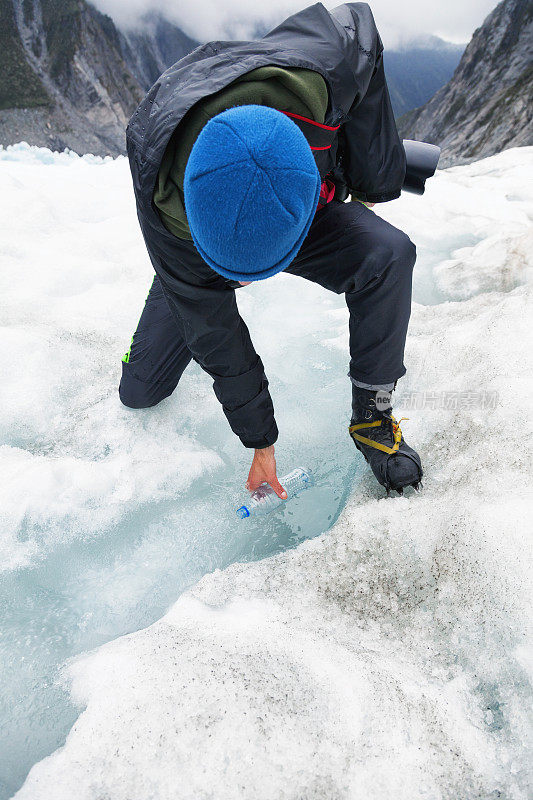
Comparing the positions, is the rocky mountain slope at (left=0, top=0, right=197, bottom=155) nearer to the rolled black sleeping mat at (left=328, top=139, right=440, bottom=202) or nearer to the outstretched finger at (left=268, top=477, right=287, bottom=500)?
the rolled black sleeping mat at (left=328, top=139, right=440, bottom=202)

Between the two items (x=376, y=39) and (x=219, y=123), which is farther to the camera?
(x=376, y=39)

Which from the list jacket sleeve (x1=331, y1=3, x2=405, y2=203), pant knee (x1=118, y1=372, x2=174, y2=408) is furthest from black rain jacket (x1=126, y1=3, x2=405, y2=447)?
pant knee (x1=118, y1=372, x2=174, y2=408)

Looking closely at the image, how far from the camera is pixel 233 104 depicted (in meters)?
1.01

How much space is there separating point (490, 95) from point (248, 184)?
4699cm

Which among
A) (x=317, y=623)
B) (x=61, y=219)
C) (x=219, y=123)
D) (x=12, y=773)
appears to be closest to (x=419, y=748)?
(x=317, y=623)

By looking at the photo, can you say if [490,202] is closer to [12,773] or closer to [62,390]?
[62,390]

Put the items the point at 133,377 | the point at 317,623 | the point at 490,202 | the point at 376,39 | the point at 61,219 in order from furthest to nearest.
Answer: the point at 490,202, the point at 61,219, the point at 133,377, the point at 376,39, the point at 317,623

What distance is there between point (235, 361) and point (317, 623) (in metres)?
0.77

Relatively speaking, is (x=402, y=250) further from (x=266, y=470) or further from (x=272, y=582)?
(x=272, y=582)

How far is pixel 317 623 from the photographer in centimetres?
115

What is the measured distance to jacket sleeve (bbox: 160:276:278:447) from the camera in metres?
1.39

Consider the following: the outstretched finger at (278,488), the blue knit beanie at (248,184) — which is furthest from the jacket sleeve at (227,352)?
the blue knit beanie at (248,184)

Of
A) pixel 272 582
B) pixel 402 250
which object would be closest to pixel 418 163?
pixel 402 250

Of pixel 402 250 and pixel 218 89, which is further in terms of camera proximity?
pixel 402 250
